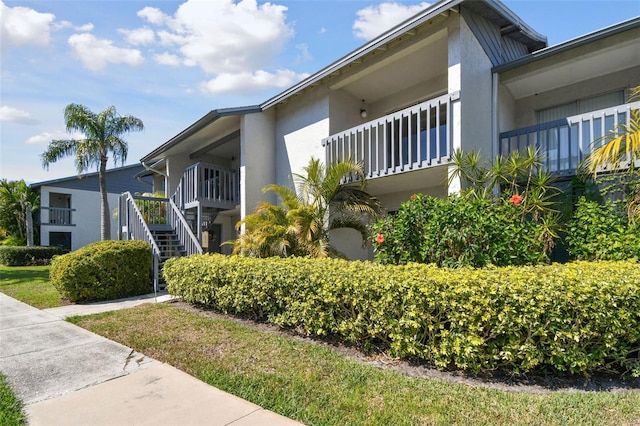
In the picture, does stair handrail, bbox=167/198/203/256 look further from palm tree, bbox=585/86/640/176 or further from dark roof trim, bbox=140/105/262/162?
palm tree, bbox=585/86/640/176

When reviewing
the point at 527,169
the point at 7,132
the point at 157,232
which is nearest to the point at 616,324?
the point at 527,169

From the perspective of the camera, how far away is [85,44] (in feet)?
28.6

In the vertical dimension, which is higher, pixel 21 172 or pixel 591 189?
pixel 21 172

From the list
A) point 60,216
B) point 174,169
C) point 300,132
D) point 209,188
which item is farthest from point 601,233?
point 60,216

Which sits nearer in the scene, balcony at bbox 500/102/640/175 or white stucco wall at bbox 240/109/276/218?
balcony at bbox 500/102/640/175

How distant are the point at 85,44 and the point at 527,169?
34.5 ft

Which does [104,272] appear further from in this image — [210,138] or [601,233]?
[601,233]

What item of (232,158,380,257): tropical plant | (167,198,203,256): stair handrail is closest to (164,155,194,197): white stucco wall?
(167,198,203,256): stair handrail

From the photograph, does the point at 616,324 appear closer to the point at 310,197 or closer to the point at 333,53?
the point at 310,197

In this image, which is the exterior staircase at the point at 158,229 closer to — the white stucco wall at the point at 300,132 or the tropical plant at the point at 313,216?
the tropical plant at the point at 313,216

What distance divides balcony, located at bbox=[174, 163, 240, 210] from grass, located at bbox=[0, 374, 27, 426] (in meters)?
9.04

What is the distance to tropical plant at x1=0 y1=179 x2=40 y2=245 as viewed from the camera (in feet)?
80.3

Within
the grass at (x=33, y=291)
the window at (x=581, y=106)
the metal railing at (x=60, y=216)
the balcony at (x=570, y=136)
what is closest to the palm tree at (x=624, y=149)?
the balcony at (x=570, y=136)

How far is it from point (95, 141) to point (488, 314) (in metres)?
18.4
